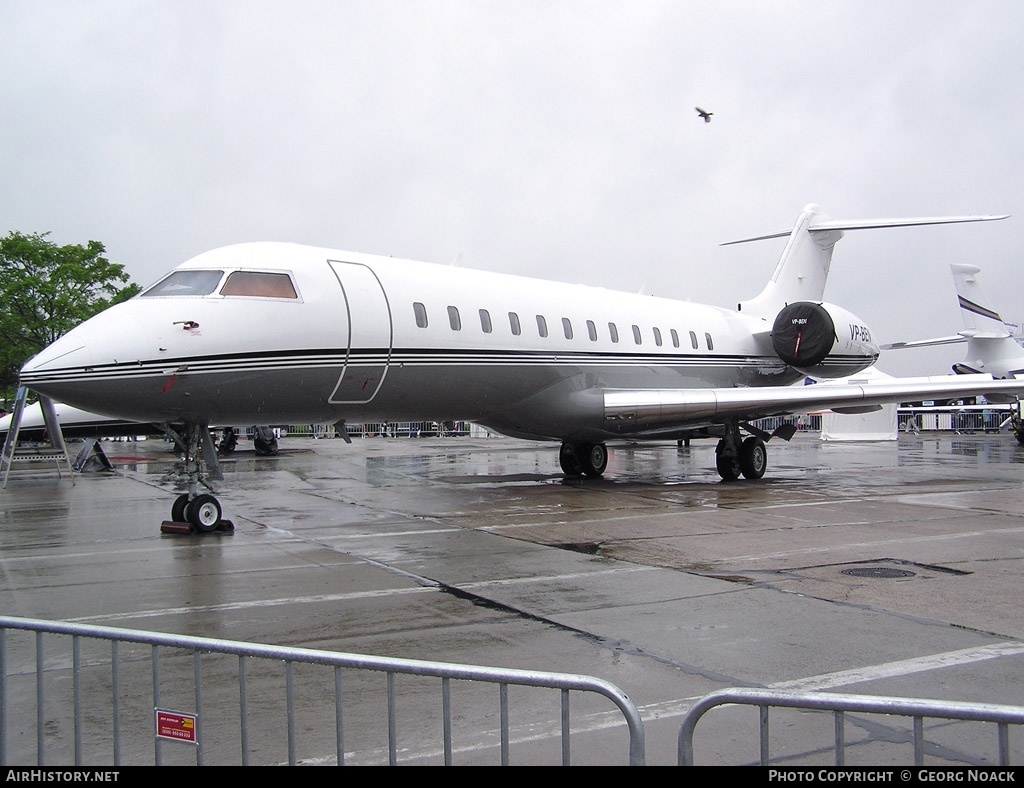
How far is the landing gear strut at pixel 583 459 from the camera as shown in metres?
19.6

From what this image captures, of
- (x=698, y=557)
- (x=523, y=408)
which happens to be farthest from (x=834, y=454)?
(x=698, y=557)

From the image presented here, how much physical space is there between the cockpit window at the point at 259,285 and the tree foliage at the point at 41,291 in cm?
3541

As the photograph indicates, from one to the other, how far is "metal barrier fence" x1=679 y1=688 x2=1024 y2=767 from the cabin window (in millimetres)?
11358

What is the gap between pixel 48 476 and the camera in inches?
953

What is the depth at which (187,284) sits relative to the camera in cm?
1183

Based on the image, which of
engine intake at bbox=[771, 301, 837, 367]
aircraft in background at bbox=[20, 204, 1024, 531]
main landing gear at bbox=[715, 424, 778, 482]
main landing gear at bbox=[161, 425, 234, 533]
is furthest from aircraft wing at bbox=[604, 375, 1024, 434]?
main landing gear at bbox=[161, 425, 234, 533]

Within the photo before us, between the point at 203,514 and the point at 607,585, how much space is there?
5851 mm

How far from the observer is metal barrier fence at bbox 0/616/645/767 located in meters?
3.08

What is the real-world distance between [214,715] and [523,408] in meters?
11.8

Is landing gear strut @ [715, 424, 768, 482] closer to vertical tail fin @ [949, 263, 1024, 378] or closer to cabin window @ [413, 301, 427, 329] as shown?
cabin window @ [413, 301, 427, 329]

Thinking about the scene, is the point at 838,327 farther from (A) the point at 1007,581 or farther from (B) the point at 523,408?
(A) the point at 1007,581

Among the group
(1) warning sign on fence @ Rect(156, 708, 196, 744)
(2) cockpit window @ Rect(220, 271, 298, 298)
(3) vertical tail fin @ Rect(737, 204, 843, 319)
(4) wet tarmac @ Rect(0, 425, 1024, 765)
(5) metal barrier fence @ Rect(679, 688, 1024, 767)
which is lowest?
(4) wet tarmac @ Rect(0, 425, 1024, 765)

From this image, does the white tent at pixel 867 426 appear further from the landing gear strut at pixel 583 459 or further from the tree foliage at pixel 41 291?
the tree foliage at pixel 41 291

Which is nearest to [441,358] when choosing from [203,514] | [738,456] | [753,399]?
[203,514]
